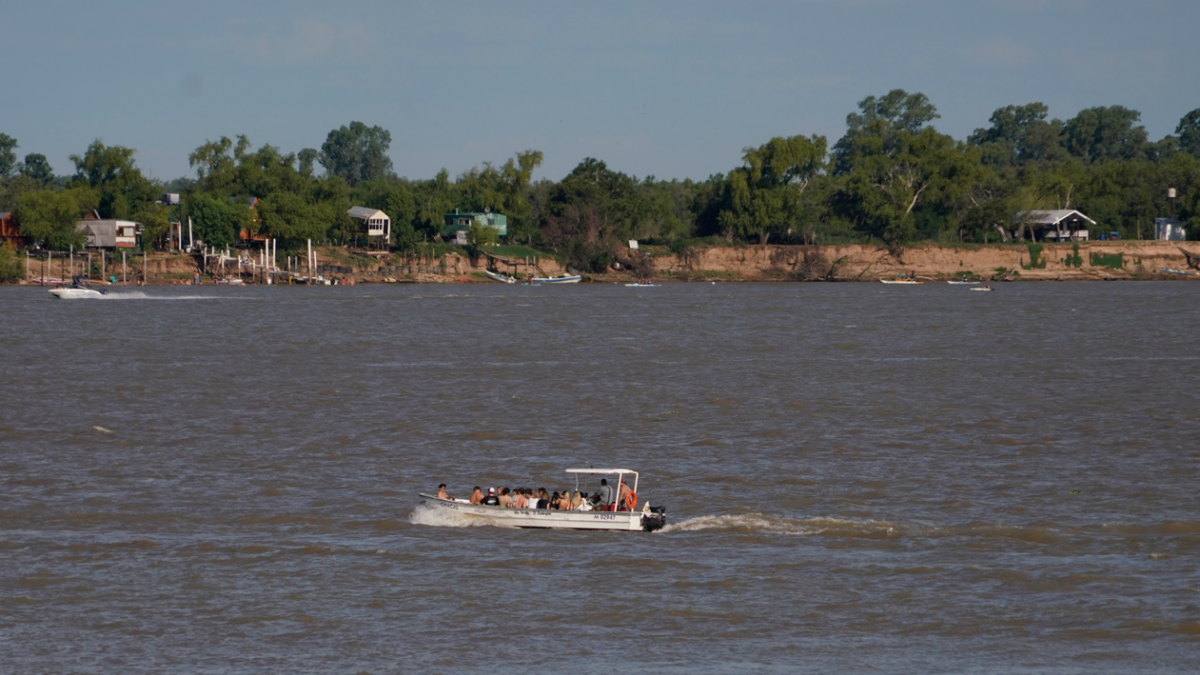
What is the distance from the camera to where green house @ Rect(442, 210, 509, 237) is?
163m

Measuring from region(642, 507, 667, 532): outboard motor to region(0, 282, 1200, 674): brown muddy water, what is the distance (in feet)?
0.79

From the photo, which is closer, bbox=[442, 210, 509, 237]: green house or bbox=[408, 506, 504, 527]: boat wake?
bbox=[408, 506, 504, 527]: boat wake

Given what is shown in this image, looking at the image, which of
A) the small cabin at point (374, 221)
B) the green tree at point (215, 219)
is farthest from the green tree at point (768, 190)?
the green tree at point (215, 219)

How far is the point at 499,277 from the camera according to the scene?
157625mm

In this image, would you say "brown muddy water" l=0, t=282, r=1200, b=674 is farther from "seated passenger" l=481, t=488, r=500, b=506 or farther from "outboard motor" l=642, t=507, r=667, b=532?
"seated passenger" l=481, t=488, r=500, b=506

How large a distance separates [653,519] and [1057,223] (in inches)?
6048

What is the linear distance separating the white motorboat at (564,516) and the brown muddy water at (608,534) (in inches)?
12.1

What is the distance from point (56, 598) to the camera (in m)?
21.1

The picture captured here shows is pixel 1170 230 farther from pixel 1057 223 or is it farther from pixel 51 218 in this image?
pixel 51 218

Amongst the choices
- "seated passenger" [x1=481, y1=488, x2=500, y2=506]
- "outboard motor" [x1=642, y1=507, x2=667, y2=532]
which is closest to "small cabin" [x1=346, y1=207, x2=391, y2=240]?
"seated passenger" [x1=481, y1=488, x2=500, y2=506]

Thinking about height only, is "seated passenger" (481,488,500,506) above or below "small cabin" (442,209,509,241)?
below

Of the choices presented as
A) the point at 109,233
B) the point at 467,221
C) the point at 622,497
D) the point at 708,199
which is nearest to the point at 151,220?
the point at 109,233

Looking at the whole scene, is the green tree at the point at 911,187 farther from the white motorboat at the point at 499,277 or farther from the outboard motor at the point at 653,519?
the outboard motor at the point at 653,519

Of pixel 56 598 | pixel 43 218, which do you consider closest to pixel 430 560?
pixel 56 598
